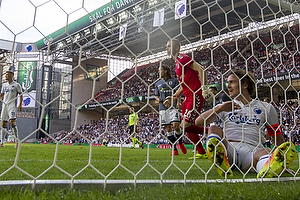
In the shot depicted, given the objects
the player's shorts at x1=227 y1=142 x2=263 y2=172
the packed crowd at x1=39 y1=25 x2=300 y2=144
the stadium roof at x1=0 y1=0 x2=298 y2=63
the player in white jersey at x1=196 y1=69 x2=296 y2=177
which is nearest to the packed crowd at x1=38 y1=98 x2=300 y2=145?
the packed crowd at x1=39 y1=25 x2=300 y2=144

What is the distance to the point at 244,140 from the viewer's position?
1565 millimetres

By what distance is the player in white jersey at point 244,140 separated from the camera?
1210 millimetres

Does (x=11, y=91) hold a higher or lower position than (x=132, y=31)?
lower

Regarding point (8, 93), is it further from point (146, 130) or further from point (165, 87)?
point (146, 130)

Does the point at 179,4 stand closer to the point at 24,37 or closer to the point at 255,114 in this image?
the point at 255,114

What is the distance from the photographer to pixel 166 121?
3754mm

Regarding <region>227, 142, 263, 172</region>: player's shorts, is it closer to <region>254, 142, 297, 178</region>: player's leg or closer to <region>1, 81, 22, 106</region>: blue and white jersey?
<region>254, 142, 297, 178</region>: player's leg

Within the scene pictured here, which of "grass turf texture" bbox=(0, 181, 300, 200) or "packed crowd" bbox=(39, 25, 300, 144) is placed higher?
"packed crowd" bbox=(39, 25, 300, 144)

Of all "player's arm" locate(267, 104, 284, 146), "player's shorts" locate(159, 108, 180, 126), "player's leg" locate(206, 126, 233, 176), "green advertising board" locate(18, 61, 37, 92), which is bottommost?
"player's leg" locate(206, 126, 233, 176)

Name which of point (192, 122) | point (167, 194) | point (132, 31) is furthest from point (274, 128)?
point (132, 31)

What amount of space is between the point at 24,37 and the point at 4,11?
91 millimetres

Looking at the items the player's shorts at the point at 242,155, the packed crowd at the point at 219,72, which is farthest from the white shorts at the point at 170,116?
the player's shorts at the point at 242,155

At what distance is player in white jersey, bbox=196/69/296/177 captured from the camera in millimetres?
1210

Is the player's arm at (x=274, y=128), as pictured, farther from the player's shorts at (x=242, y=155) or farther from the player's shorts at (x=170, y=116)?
the player's shorts at (x=170, y=116)
